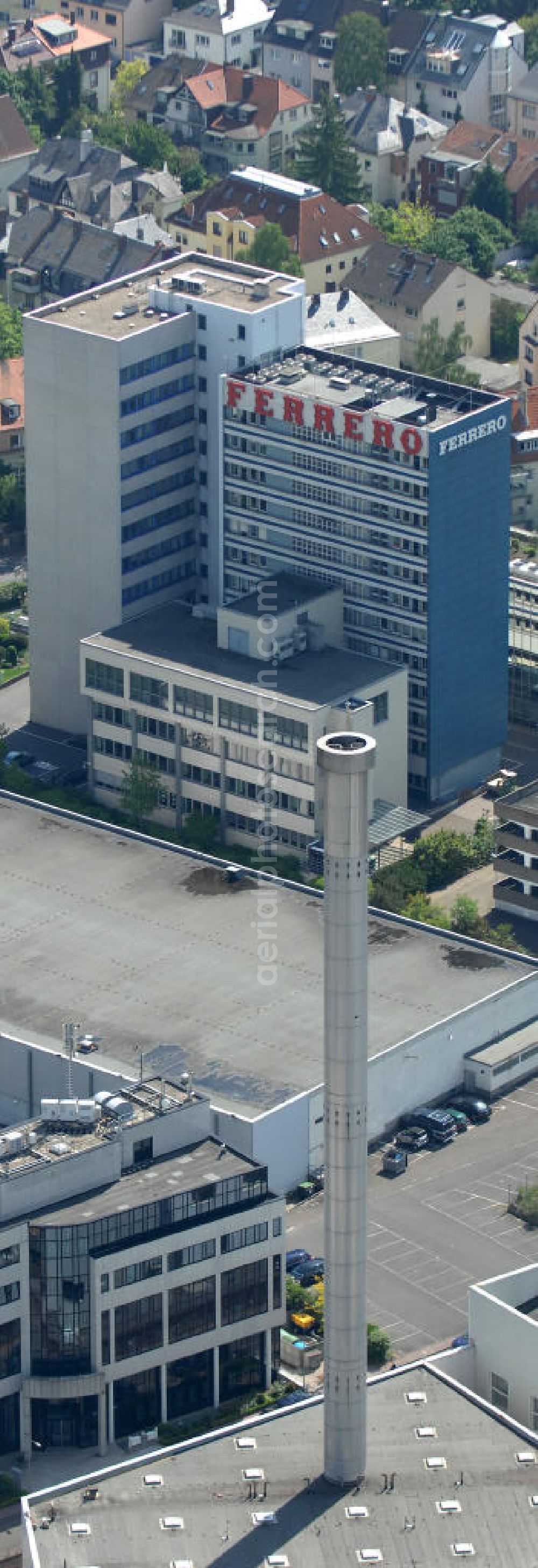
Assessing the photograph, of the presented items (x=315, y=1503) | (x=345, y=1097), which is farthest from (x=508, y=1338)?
(x=345, y=1097)

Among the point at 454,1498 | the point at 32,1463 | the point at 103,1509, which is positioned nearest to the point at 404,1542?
the point at 454,1498

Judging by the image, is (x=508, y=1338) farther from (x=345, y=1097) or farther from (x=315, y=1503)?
(x=345, y=1097)

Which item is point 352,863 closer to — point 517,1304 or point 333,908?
point 333,908

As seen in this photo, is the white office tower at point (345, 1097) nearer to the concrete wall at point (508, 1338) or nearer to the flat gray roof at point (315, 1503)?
the flat gray roof at point (315, 1503)

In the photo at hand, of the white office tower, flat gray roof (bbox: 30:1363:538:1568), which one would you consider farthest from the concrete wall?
the white office tower

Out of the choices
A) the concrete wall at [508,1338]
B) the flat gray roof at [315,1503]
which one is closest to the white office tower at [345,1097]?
the flat gray roof at [315,1503]
